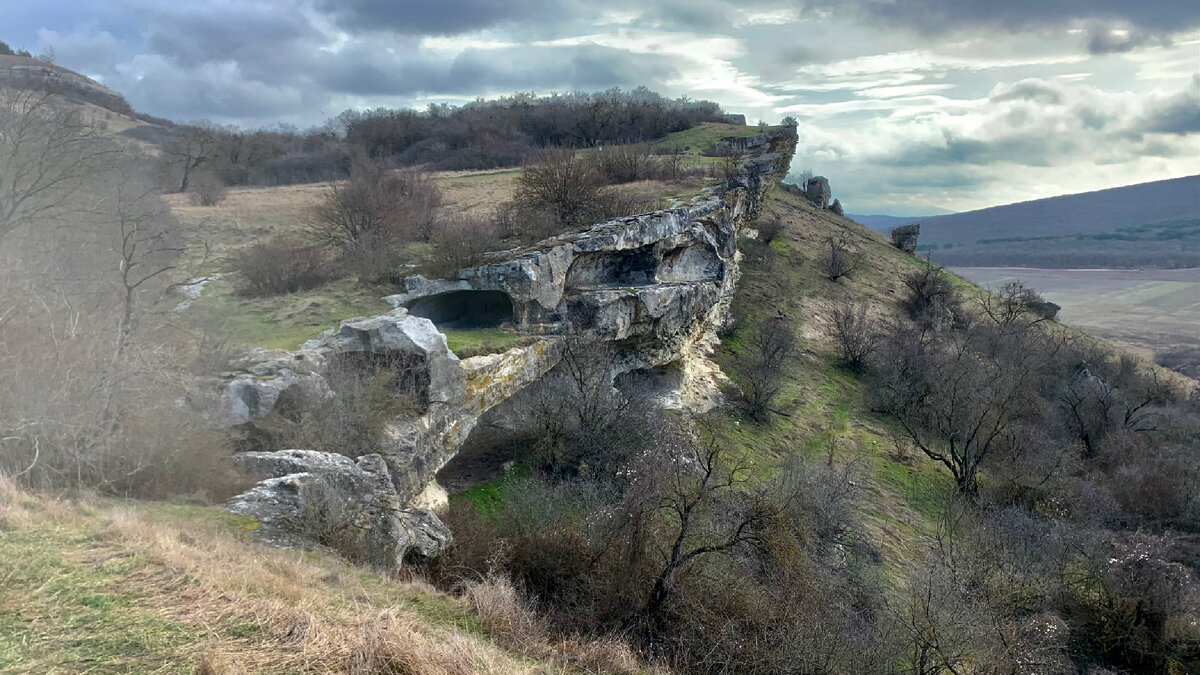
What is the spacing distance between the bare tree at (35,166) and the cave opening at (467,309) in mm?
7856

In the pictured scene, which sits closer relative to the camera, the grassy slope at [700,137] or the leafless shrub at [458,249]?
the leafless shrub at [458,249]

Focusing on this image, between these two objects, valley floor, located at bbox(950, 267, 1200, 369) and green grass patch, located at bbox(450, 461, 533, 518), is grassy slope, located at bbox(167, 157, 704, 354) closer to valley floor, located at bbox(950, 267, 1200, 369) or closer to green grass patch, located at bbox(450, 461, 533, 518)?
green grass patch, located at bbox(450, 461, 533, 518)

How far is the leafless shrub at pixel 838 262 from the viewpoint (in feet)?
110

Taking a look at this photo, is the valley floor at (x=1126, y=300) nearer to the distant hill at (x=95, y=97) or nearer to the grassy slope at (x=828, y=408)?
the grassy slope at (x=828, y=408)

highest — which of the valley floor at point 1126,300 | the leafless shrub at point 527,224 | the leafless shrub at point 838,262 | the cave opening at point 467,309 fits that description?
the leafless shrub at point 527,224

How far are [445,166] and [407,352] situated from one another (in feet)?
106

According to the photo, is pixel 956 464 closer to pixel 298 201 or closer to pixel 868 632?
pixel 868 632

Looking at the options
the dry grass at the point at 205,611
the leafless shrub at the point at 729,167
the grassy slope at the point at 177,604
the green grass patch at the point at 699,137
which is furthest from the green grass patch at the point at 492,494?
the green grass patch at the point at 699,137

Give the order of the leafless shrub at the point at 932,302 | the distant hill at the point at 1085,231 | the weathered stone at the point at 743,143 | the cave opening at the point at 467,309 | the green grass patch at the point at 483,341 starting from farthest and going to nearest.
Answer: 1. the distant hill at the point at 1085,231
2. the weathered stone at the point at 743,143
3. the leafless shrub at the point at 932,302
4. the cave opening at the point at 467,309
5. the green grass patch at the point at 483,341

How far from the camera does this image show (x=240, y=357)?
31.0 ft

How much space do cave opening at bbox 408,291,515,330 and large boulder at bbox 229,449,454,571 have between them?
7097 mm

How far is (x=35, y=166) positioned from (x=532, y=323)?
38.8ft

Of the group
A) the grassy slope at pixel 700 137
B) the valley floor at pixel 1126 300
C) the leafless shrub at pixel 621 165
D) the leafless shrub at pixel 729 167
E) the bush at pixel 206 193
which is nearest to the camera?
the leafless shrub at pixel 621 165

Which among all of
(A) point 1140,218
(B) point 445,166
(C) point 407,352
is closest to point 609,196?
(C) point 407,352
